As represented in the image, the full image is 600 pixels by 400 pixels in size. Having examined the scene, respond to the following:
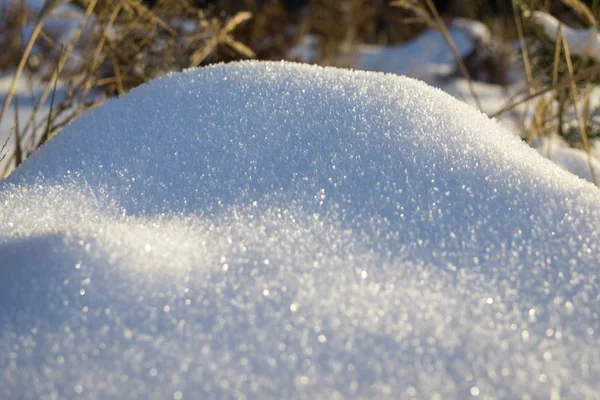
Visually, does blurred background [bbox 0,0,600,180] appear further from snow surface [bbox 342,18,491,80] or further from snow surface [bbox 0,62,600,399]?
snow surface [bbox 0,62,600,399]

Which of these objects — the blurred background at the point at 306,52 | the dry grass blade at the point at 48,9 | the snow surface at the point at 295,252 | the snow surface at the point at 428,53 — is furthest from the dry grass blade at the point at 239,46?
the snow surface at the point at 428,53

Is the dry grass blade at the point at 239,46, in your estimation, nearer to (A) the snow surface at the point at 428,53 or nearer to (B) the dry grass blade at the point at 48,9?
(B) the dry grass blade at the point at 48,9

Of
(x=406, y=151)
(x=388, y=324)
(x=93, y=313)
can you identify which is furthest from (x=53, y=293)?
(x=406, y=151)

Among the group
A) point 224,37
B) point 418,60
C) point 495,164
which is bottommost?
point 418,60

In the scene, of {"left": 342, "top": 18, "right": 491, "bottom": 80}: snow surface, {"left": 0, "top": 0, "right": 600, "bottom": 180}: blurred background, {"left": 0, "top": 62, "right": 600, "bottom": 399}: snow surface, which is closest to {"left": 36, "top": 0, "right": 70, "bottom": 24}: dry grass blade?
{"left": 0, "top": 0, "right": 600, "bottom": 180}: blurred background

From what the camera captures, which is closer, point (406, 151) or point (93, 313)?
point (93, 313)

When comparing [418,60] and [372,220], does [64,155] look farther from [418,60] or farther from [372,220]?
[418,60]

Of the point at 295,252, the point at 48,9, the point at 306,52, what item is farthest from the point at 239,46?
the point at 306,52
